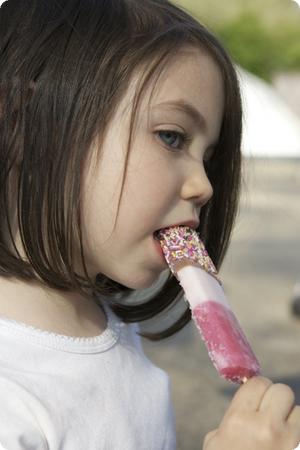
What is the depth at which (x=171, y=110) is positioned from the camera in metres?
1.93

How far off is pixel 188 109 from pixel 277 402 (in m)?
0.69

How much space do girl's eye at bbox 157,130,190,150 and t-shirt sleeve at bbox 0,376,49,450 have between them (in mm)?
650

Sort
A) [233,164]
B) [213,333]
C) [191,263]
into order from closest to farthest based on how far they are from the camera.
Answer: [213,333] < [191,263] < [233,164]

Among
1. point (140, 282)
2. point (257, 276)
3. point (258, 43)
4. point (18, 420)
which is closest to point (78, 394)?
point (18, 420)

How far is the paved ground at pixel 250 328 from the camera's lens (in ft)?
13.4

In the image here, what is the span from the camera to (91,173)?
193 cm

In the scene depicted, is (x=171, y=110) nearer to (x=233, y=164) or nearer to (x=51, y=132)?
(x=51, y=132)

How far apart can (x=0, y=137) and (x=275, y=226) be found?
7.67 meters

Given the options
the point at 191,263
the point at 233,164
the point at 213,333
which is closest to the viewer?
the point at 213,333

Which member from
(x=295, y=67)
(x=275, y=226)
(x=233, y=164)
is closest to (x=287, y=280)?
(x=275, y=226)

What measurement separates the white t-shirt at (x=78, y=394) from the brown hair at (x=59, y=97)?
0.17 metres

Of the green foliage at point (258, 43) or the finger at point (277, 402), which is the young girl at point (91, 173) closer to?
the finger at point (277, 402)

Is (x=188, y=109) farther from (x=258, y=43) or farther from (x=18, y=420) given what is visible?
(x=258, y=43)

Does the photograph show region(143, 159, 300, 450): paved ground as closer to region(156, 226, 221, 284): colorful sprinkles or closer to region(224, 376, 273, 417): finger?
region(156, 226, 221, 284): colorful sprinkles
